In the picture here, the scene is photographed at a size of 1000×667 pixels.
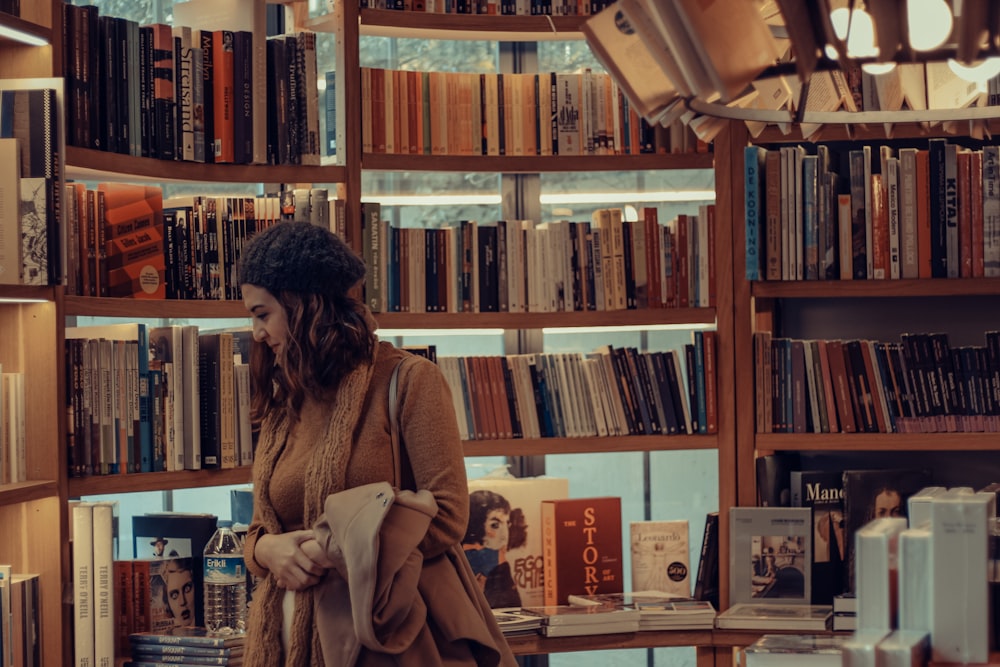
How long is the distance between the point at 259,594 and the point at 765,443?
1.51 m

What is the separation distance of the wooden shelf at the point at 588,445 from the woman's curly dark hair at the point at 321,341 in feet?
3.48

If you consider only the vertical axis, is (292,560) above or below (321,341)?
below

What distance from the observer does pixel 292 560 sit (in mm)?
2053

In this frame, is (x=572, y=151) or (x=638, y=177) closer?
(x=572, y=151)

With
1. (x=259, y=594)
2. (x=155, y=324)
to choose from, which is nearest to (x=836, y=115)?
(x=259, y=594)

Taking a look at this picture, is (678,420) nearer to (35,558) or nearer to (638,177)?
(638,177)

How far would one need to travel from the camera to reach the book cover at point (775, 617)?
2.97 metres

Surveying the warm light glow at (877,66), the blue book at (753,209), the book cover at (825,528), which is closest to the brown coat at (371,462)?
the warm light glow at (877,66)

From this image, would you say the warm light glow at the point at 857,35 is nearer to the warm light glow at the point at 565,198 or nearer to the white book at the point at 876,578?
the white book at the point at 876,578

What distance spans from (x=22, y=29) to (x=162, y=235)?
0.58m

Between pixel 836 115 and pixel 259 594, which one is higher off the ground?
pixel 836 115

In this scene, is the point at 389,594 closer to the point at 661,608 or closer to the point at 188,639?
the point at 188,639

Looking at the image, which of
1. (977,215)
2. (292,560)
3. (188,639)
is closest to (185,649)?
(188,639)

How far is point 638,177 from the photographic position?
371 cm
